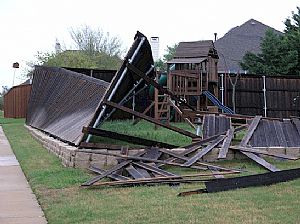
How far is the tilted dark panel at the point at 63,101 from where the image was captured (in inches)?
485

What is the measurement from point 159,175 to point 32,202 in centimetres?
207

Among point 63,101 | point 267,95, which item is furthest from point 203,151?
point 267,95

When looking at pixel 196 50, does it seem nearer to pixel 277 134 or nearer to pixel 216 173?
pixel 277 134

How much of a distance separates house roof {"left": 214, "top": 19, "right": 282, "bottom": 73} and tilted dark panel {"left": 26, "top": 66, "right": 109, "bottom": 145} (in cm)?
2165

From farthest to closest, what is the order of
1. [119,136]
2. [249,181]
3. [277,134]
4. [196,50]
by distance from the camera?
[196,50] → [277,134] → [119,136] → [249,181]

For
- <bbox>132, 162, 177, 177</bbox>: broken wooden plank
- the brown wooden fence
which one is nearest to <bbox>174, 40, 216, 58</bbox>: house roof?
the brown wooden fence

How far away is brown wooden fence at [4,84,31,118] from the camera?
30953 mm

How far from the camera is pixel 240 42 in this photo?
43750 millimetres

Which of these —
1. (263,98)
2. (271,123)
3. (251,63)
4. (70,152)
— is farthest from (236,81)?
(70,152)

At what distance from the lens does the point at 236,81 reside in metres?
23.3

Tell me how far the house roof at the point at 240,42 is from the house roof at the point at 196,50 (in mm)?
15412

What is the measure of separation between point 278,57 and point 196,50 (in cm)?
872

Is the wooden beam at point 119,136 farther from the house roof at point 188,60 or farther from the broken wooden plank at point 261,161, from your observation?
the house roof at point 188,60

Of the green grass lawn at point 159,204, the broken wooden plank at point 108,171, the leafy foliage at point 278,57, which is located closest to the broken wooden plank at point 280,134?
the green grass lawn at point 159,204
